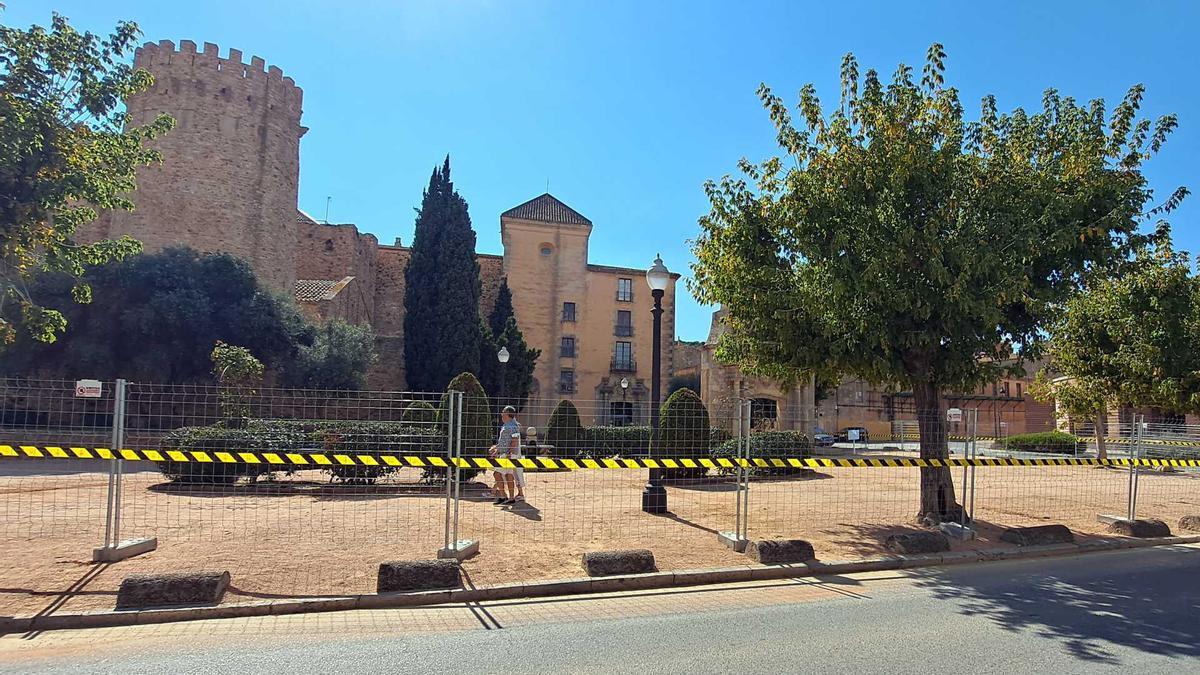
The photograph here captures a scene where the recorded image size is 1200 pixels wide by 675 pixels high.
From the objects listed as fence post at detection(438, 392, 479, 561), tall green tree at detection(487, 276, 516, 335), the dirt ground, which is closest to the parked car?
tall green tree at detection(487, 276, 516, 335)

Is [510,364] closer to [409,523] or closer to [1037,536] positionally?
[409,523]

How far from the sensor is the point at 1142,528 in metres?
9.92

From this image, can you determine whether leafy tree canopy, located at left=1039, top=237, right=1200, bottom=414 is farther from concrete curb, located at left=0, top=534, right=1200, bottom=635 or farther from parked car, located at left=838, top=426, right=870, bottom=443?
parked car, located at left=838, top=426, right=870, bottom=443

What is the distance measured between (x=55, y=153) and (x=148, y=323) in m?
21.1

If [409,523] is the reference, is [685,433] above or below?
above

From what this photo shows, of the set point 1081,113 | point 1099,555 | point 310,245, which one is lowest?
point 1099,555

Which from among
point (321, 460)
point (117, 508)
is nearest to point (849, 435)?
point (321, 460)

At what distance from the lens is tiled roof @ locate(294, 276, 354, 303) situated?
1572 inches

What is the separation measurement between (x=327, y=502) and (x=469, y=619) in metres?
5.98

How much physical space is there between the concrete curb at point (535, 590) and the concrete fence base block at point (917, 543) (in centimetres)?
11

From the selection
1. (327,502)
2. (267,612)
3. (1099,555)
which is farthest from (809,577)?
(327,502)

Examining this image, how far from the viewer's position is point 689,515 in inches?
410

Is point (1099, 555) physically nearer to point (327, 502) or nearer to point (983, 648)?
point (983, 648)

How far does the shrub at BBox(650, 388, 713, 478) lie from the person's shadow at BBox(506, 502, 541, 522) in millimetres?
3701
